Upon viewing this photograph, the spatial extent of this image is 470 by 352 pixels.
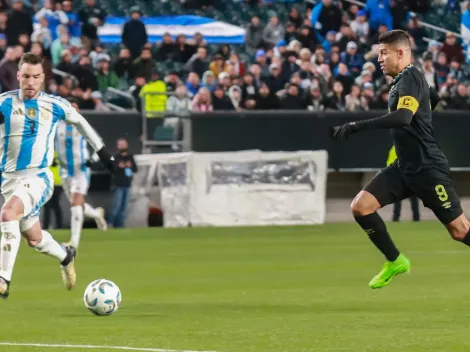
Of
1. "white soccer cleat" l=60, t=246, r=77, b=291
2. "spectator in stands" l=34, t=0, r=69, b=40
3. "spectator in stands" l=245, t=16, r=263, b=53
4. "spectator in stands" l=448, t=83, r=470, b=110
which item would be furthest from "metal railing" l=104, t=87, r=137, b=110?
"white soccer cleat" l=60, t=246, r=77, b=291

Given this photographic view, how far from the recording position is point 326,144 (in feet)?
82.8

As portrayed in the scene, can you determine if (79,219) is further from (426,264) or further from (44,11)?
(44,11)

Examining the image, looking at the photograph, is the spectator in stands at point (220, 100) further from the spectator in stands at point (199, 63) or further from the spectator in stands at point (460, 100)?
the spectator in stands at point (460, 100)

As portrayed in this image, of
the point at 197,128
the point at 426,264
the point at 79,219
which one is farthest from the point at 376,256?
the point at 197,128

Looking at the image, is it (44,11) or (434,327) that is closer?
(434,327)

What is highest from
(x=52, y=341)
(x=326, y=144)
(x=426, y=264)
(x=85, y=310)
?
(x=52, y=341)

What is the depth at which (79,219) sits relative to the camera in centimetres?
1823

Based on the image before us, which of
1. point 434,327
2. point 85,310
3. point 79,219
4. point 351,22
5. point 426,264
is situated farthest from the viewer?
point 351,22

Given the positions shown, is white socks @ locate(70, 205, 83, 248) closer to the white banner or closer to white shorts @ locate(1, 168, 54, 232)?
the white banner

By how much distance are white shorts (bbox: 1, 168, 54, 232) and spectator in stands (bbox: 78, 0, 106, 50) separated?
1494 centimetres

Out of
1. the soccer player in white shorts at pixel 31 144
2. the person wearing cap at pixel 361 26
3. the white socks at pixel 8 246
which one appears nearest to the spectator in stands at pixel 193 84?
the person wearing cap at pixel 361 26

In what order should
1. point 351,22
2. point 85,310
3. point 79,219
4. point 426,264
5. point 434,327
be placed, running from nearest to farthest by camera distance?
1. point 434,327
2. point 85,310
3. point 426,264
4. point 79,219
5. point 351,22

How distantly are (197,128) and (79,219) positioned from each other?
21.2 feet

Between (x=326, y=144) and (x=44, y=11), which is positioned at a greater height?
(x=44, y=11)
